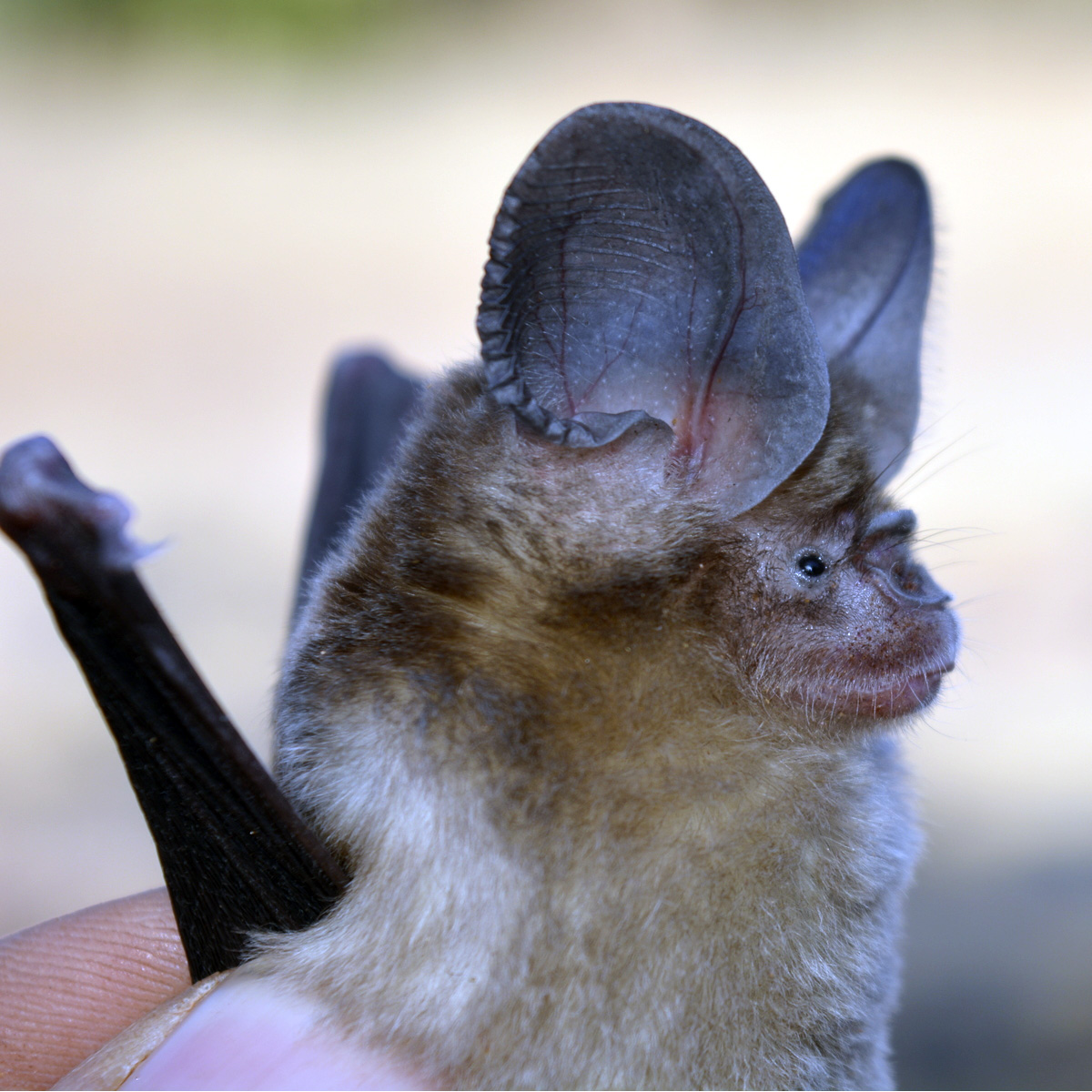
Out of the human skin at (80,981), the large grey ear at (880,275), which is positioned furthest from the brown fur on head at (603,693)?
the human skin at (80,981)

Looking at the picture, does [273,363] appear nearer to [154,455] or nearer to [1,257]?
[154,455]

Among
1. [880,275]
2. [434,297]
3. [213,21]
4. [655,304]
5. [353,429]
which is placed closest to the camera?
[655,304]

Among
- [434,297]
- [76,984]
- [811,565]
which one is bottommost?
[76,984]

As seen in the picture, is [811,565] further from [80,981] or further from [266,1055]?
[80,981]

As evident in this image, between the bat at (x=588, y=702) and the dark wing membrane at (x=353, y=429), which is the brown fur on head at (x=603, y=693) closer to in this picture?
the bat at (x=588, y=702)

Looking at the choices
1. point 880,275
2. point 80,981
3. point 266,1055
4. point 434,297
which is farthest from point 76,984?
point 434,297
